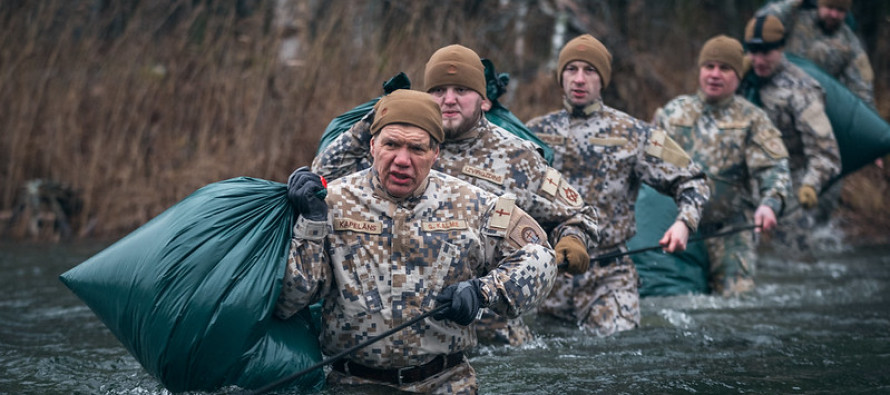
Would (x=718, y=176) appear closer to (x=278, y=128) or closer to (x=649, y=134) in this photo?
(x=649, y=134)

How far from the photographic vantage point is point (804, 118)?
8352mm

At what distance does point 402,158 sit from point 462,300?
59 cm

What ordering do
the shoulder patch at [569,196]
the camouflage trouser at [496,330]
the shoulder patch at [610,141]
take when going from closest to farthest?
the shoulder patch at [569,196]
the camouflage trouser at [496,330]
the shoulder patch at [610,141]

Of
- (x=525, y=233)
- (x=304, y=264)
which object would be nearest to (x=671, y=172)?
(x=525, y=233)

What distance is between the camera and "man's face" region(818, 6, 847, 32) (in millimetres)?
9602

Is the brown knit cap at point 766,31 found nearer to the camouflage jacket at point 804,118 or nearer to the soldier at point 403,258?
the camouflage jacket at point 804,118

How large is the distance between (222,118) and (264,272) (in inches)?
271

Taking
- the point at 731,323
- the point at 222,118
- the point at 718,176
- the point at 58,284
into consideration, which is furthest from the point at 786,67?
the point at 58,284

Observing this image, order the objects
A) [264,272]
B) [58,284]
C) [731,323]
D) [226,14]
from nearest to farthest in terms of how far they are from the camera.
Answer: [264,272]
[731,323]
[58,284]
[226,14]

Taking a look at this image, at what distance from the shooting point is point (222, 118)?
10570mm

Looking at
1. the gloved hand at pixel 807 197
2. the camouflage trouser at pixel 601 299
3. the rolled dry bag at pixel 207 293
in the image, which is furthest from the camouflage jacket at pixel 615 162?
the rolled dry bag at pixel 207 293

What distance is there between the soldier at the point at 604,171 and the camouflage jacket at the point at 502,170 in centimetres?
93

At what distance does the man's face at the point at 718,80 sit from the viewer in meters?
7.45

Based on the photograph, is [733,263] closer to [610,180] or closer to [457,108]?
[610,180]
